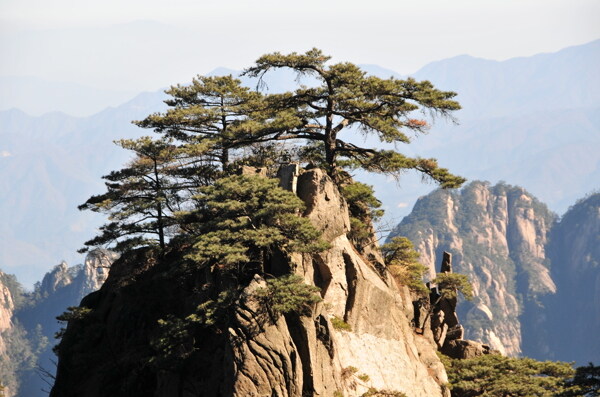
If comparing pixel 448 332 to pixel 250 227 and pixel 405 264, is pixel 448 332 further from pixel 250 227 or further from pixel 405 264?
pixel 250 227

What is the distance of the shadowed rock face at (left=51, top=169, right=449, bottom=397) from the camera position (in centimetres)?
3139

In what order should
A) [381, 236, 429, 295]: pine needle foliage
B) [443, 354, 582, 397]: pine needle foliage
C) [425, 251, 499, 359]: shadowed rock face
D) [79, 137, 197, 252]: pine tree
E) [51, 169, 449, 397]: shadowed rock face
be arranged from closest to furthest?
1. [51, 169, 449, 397]: shadowed rock face
2. [443, 354, 582, 397]: pine needle foliage
3. [79, 137, 197, 252]: pine tree
4. [381, 236, 429, 295]: pine needle foliage
5. [425, 251, 499, 359]: shadowed rock face

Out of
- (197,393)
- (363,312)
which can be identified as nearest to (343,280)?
(363,312)

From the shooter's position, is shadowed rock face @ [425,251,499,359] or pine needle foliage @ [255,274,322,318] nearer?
pine needle foliage @ [255,274,322,318]

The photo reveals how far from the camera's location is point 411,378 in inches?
1436

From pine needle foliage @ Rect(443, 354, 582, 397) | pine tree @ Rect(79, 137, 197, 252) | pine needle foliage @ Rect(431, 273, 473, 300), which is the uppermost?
pine tree @ Rect(79, 137, 197, 252)

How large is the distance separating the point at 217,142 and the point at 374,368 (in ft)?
44.7

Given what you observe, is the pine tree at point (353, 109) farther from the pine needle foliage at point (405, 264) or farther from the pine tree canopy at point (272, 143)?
the pine needle foliage at point (405, 264)

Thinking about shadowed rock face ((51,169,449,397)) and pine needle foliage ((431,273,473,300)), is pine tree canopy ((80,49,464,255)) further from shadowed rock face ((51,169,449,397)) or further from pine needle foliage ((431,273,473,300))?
pine needle foliage ((431,273,473,300))

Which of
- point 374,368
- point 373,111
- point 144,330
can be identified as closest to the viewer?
point 374,368

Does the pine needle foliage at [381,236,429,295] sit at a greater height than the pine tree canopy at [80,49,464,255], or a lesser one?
lesser

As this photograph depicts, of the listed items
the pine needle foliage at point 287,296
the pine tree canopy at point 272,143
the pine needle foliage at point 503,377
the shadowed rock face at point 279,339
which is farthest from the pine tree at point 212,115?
the pine needle foliage at point 503,377

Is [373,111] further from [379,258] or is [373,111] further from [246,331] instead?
[246,331]

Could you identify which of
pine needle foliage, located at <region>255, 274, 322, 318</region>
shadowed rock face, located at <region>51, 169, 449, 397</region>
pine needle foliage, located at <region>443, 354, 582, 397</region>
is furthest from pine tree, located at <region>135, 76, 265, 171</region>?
pine needle foliage, located at <region>443, 354, 582, 397</region>
